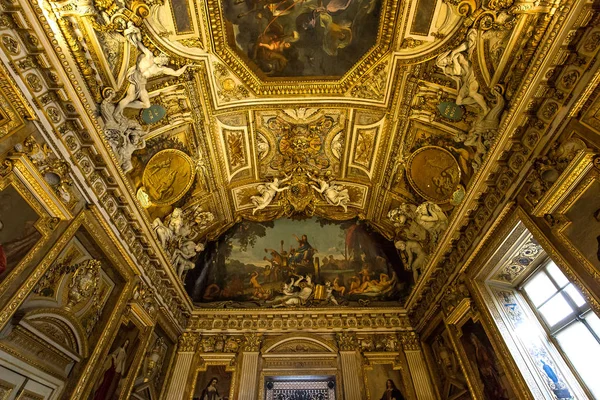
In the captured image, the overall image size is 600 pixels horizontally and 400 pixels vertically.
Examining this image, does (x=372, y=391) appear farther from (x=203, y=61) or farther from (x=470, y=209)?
(x=203, y=61)

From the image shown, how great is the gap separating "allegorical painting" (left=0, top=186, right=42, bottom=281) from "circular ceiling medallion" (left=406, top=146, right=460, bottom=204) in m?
7.85

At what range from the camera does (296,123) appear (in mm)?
8961

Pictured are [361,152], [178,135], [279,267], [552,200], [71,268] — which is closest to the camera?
[552,200]

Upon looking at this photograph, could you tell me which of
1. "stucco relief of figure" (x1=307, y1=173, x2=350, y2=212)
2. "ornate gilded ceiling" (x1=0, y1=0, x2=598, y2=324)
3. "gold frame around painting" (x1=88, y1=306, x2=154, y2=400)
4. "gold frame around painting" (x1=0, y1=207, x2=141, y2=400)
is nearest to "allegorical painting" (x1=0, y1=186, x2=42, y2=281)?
"gold frame around painting" (x1=0, y1=207, x2=141, y2=400)

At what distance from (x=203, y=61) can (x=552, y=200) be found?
7.19 m

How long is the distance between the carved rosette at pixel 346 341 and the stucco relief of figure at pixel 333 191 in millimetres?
3857

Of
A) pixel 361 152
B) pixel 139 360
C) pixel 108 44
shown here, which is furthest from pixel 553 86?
pixel 139 360

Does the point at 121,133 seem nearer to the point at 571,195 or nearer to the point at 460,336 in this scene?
the point at 571,195

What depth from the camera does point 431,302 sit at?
8203 millimetres

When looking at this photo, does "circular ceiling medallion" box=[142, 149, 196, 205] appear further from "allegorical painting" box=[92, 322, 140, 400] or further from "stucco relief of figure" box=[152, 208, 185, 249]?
"allegorical painting" box=[92, 322, 140, 400]

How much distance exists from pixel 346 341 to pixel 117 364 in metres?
5.58

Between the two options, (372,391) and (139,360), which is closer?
(139,360)

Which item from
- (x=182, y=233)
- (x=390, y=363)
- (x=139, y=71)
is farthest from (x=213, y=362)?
(x=139, y=71)

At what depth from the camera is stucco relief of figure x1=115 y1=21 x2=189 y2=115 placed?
584cm
